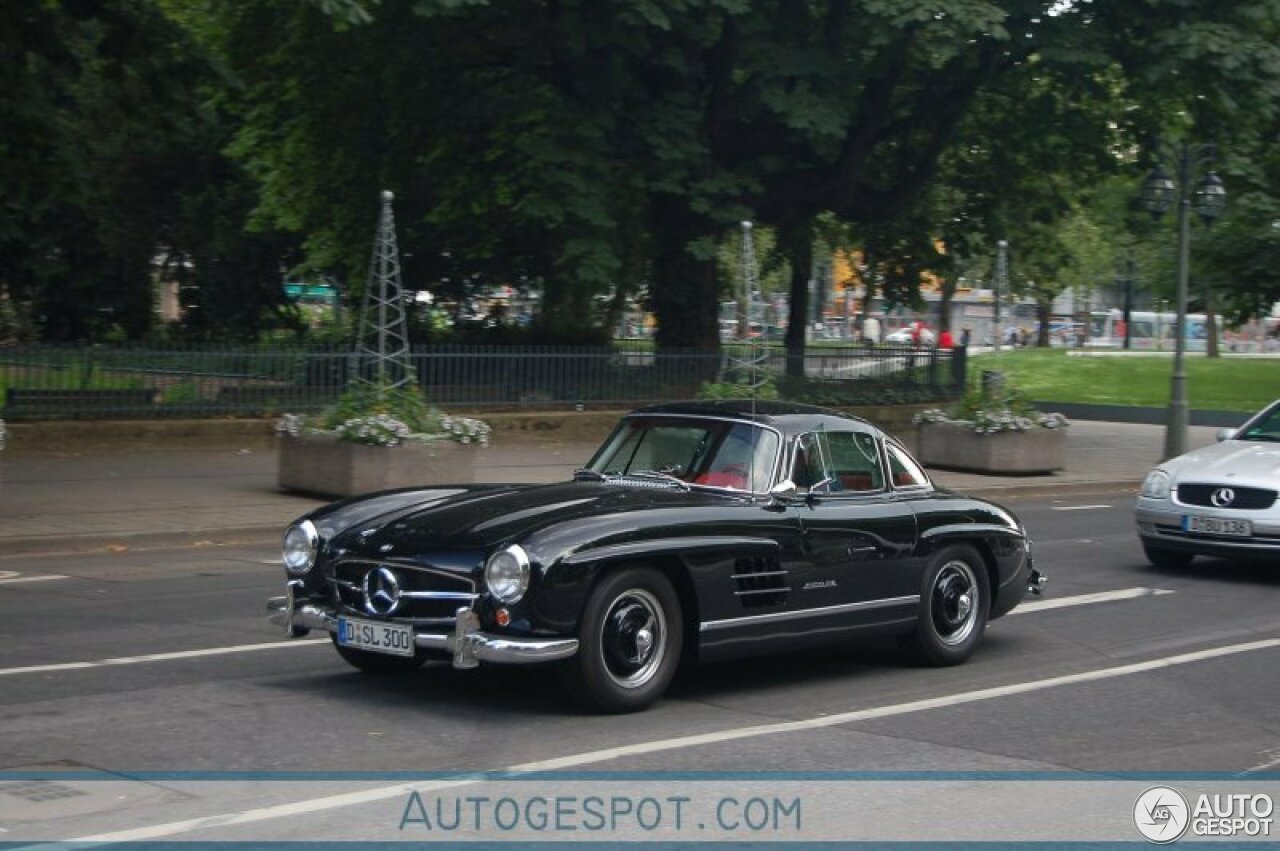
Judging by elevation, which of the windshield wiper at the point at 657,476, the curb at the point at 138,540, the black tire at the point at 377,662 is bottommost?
the curb at the point at 138,540

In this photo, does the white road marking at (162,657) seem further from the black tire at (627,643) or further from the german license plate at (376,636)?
the black tire at (627,643)

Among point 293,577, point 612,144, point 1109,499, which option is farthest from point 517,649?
point 612,144

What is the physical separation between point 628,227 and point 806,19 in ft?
15.1

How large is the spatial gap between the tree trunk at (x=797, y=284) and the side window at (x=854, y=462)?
19746mm

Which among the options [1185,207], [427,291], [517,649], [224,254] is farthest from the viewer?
[427,291]

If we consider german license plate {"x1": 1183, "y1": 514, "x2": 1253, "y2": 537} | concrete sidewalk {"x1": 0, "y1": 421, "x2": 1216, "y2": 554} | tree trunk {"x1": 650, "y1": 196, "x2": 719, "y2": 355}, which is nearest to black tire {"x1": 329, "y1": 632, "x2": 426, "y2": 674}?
concrete sidewalk {"x1": 0, "y1": 421, "x2": 1216, "y2": 554}

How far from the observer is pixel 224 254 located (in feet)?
112

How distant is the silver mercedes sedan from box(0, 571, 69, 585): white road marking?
9002 mm

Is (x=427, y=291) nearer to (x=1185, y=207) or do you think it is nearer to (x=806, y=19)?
(x=806, y=19)

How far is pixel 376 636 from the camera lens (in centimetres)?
816

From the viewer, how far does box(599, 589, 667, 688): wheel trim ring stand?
8.18 meters

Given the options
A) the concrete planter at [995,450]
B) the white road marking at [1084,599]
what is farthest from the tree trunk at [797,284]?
the white road marking at [1084,599]

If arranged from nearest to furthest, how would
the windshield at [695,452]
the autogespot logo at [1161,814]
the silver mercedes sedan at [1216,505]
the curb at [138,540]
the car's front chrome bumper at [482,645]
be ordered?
the autogespot logo at [1161,814]
the car's front chrome bumper at [482,645]
the windshield at [695,452]
the silver mercedes sedan at [1216,505]
the curb at [138,540]

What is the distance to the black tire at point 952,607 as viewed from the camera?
391 inches
